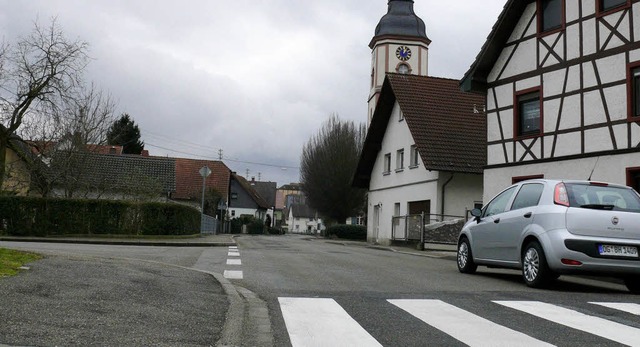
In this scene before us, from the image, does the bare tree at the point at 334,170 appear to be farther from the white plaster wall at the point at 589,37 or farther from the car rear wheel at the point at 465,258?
the car rear wheel at the point at 465,258

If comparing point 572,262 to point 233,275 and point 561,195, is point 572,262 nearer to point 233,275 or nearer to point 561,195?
point 561,195

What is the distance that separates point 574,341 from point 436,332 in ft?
3.56

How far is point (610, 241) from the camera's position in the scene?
9219mm

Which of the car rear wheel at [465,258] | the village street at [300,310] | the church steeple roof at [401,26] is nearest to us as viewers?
the village street at [300,310]

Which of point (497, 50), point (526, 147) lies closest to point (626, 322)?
point (526, 147)

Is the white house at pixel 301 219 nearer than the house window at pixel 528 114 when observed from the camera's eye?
No

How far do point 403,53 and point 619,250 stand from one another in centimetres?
4661

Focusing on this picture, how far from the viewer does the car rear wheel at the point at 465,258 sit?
1187 centimetres

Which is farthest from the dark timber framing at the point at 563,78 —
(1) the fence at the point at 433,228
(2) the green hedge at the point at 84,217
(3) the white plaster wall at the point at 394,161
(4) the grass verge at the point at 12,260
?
Result: (4) the grass verge at the point at 12,260

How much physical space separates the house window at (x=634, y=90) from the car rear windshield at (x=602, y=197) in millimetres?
7852

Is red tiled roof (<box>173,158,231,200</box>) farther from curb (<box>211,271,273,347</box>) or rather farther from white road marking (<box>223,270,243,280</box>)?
curb (<box>211,271,273,347</box>)

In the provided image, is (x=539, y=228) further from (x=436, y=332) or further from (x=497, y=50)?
(x=497, y=50)

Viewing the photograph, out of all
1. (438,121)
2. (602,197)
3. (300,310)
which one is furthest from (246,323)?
(438,121)

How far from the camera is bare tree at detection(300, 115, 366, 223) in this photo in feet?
186
